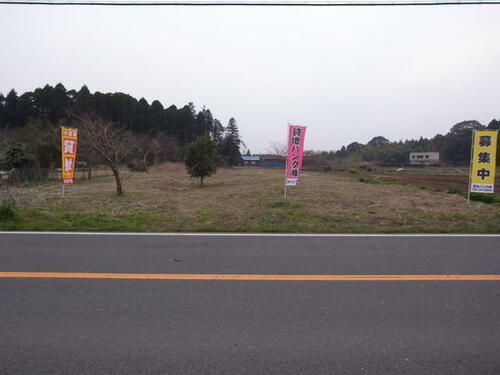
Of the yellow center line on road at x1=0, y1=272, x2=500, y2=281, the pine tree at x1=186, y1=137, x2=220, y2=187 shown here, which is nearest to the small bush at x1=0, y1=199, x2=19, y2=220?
the yellow center line on road at x1=0, y1=272, x2=500, y2=281

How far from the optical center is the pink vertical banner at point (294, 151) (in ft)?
36.8

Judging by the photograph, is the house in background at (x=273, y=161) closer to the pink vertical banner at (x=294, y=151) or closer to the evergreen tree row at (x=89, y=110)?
the evergreen tree row at (x=89, y=110)

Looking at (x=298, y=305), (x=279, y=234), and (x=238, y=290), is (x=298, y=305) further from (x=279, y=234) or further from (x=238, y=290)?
(x=279, y=234)

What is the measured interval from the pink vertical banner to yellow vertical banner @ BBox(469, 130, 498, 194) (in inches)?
211

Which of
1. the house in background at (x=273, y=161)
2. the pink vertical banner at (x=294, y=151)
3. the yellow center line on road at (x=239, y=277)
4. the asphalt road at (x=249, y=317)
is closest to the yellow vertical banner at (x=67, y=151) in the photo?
the asphalt road at (x=249, y=317)

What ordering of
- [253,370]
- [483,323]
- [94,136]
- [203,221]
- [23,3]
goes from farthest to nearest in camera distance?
1. [94,136]
2. [203,221]
3. [23,3]
4. [483,323]
5. [253,370]

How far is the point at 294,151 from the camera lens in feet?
37.2

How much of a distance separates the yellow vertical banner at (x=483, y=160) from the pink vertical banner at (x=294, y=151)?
211 inches

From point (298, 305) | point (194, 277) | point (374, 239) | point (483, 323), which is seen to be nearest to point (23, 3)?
point (194, 277)

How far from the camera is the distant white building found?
72931 millimetres

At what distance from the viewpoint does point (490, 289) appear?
350cm

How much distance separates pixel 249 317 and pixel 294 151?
8.96 m

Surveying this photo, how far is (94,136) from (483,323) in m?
14.3

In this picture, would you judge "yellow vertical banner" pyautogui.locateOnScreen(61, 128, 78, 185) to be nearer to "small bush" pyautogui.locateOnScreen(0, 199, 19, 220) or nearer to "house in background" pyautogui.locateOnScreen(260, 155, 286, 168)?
"small bush" pyautogui.locateOnScreen(0, 199, 19, 220)
